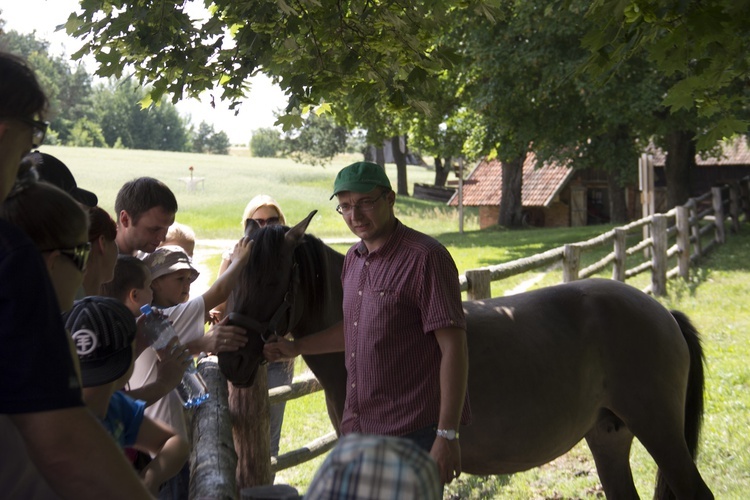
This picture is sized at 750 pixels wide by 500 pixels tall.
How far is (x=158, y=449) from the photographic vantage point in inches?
93.6

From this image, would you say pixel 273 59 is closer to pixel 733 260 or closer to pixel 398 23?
pixel 398 23

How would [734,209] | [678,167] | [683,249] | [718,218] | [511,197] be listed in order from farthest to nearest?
[511,197]
[678,167]
[734,209]
[718,218]
[683,249]

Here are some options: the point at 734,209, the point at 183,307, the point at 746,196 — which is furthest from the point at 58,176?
the point at 746,196

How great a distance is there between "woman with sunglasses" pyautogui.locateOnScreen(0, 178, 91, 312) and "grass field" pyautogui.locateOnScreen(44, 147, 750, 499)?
452 centimetres

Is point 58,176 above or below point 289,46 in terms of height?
below

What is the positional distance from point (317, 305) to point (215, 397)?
0.62 m

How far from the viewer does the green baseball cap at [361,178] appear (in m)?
3.05

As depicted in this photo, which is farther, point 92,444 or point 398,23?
point 398,23

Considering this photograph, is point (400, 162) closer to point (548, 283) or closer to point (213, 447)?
point (548, 283)

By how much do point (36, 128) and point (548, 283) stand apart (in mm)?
14125

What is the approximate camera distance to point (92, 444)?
1283 mm

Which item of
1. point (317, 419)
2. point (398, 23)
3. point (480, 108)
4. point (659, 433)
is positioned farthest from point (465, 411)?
point (480, 108)

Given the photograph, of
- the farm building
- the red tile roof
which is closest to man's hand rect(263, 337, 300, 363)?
the red tile roof

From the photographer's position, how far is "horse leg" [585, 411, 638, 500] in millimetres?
4516
